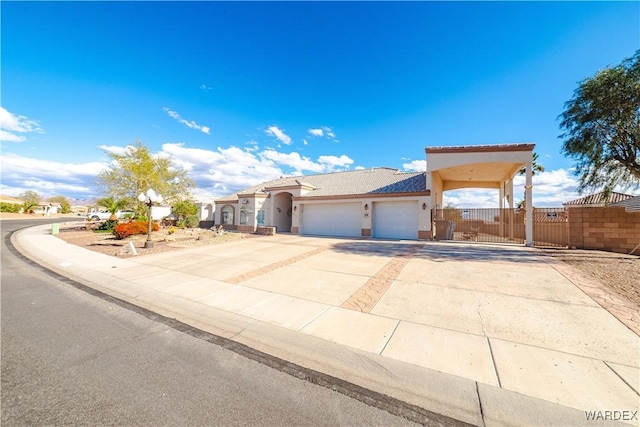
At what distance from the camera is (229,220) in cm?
2634

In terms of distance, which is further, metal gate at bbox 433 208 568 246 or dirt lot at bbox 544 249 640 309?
metal gate at bbox 433 208 568 246

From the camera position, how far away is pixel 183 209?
27.5 meters

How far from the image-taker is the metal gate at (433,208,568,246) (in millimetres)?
14125

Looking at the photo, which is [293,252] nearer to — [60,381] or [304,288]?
[304,288]

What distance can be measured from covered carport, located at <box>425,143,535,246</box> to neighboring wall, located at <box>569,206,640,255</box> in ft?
5.91

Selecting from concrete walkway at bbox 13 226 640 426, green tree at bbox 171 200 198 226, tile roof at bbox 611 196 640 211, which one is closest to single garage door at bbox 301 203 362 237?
concrete walkway at bbox 13 226 640 426

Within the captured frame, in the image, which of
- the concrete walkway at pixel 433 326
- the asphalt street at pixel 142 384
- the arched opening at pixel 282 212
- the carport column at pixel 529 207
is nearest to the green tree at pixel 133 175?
the arched opening at pixel 282 212

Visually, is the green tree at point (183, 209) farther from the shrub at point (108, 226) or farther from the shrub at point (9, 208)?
the shrub at point (9, 208)

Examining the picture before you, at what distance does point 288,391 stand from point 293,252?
898 cm

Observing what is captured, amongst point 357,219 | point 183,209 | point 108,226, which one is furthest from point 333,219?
point 108,226

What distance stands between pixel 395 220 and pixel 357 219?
2937 mm

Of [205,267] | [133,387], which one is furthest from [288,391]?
[205,267]

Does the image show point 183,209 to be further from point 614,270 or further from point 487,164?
point 614,270

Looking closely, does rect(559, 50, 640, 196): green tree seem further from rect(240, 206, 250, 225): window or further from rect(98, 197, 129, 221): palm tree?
rect(98, 197, 129, 221): palm tree
